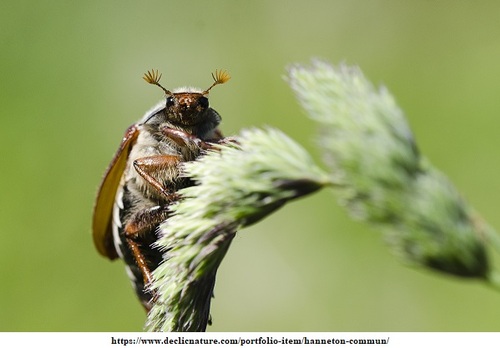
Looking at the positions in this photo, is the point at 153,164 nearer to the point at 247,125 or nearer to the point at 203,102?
the point at 203,102

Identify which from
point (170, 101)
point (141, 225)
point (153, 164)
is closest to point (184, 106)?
point (170, 101)

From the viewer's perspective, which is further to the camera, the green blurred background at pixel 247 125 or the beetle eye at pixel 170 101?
the green blurred background at pixel 247 125

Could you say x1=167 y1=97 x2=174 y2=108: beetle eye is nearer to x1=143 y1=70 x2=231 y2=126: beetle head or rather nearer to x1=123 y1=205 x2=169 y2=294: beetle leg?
x1=143 y1=70 x2=231 y2=126: beetle head

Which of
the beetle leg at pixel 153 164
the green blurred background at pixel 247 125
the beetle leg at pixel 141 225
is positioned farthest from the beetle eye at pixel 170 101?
the green blurred background at pixel 247 125

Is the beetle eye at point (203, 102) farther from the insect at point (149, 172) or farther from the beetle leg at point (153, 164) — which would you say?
the beetle leg at point (153, 164)

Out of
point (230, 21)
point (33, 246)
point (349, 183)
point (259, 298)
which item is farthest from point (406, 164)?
point (230, 21)

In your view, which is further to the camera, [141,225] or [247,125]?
[247,125]
